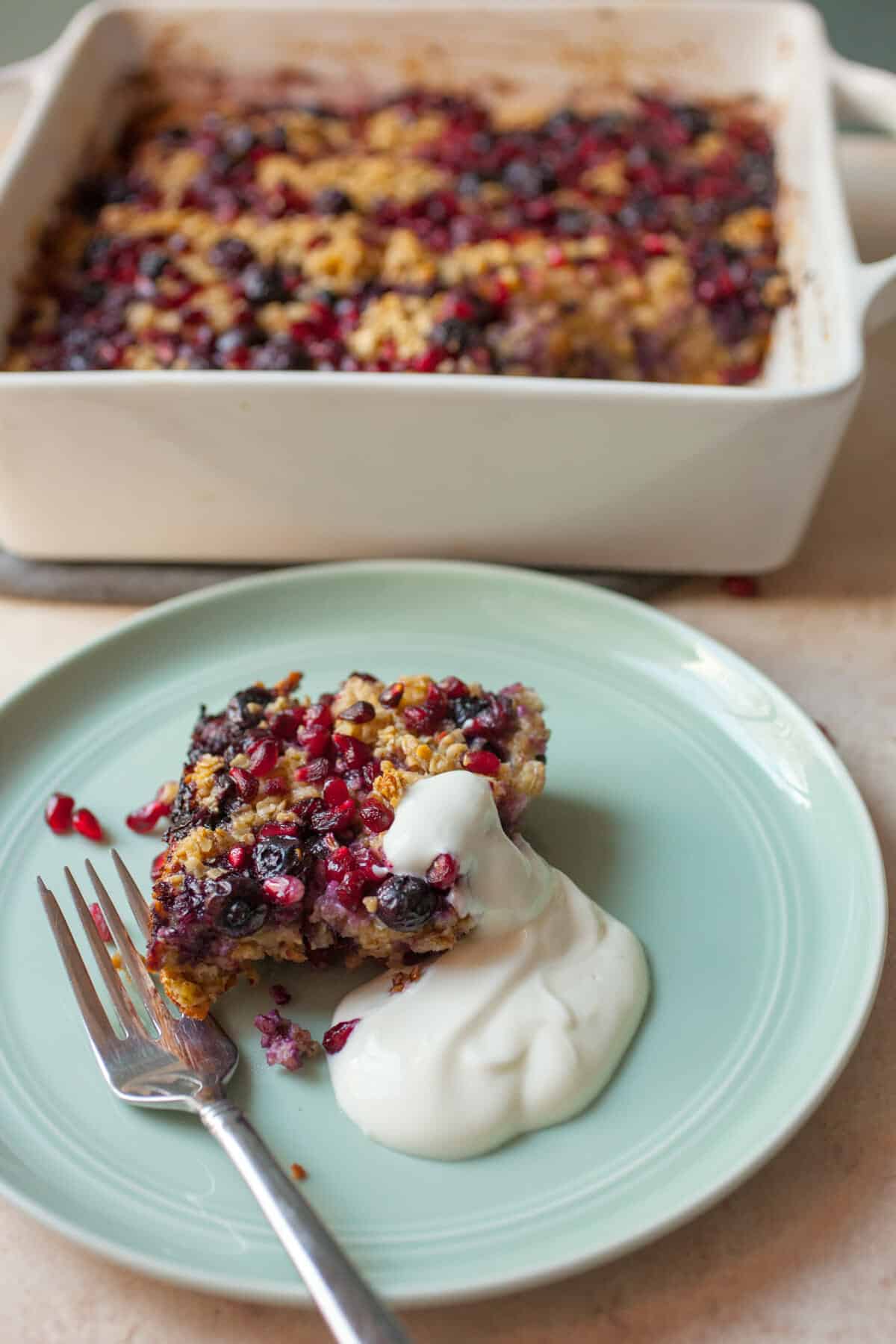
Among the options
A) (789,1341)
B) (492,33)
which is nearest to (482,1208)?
(789,1341)

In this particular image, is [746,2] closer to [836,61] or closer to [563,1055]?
[836,61]

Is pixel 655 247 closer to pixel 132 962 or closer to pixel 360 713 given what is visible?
pixel 360 713

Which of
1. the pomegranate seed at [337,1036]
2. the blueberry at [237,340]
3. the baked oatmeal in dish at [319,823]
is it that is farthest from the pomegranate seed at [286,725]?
the blueberry at [237,340]

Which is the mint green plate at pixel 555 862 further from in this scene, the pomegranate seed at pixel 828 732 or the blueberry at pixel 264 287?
the blueberry at pixel 264 287

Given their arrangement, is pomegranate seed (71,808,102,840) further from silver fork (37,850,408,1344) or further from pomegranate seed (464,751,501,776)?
pomegranate seed (464,751,501,776)

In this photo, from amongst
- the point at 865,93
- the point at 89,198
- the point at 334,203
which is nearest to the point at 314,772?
the point at 334,203
